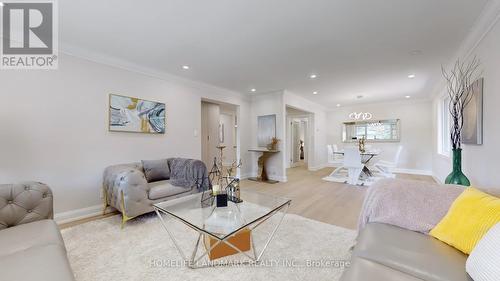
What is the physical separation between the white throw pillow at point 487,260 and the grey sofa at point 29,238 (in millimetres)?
1806

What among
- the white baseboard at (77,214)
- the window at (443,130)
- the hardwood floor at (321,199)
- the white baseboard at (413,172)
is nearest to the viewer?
the white baseboard at (77,214)

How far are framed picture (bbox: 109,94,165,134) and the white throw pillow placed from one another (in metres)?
3.77

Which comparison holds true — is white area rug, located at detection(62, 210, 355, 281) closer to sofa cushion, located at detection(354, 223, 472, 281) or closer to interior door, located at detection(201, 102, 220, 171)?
sofa cushion, located at detection(354, 223, 472, 281)

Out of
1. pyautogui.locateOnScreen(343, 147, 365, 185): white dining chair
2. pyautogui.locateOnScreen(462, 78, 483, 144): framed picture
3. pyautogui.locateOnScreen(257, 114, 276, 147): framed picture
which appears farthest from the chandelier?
pyautogui.locateOnScreen(462, 78, 483, 144): framed picture

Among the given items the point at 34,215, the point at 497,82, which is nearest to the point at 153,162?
the point at 34,215

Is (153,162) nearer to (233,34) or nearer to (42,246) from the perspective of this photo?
(42,246)

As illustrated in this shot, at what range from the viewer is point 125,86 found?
3199mm

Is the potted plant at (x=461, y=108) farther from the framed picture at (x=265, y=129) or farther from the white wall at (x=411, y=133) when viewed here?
the white wall at (x=411, y=133)

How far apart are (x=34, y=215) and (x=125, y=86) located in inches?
85.8

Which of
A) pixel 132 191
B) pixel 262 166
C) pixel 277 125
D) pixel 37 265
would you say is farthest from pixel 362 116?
pixel 37 265

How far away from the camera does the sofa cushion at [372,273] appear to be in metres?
0.92

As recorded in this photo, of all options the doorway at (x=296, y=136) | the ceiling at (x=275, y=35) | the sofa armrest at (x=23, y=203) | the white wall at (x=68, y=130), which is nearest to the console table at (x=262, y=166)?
the ceiling at (x=275, y=35)

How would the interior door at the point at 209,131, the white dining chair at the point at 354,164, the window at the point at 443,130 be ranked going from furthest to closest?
the interior door at the point at 209,131 → the white dining chair at the point at 354,164 → the window at the point at 443,130

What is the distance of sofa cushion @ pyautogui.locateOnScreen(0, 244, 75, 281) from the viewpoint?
3.03ft
